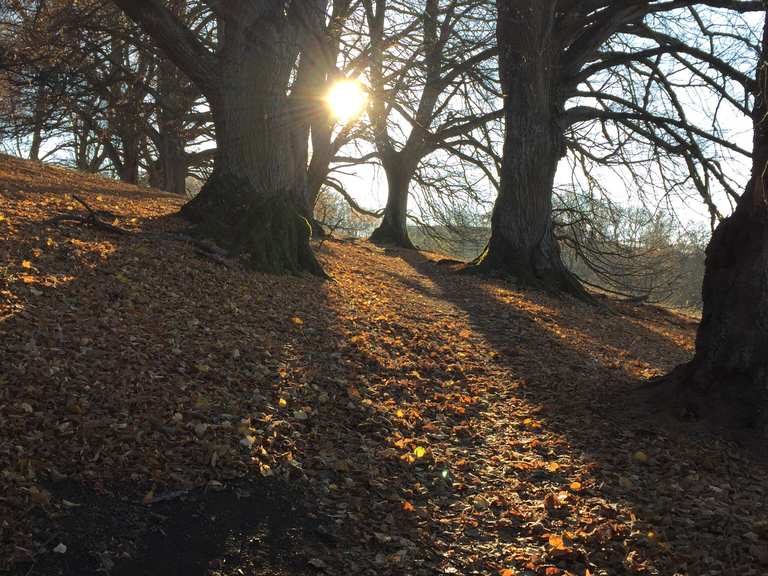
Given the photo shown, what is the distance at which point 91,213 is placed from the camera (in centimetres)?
693

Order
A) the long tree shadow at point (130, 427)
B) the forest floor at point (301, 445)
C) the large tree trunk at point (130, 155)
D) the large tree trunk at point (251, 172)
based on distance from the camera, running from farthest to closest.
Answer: the large tree trunk at point (130, 155) < the large tree trunk at point (251, 172) < the forest floor at point (301, 445) < the long tree shadow at point (130, 427)

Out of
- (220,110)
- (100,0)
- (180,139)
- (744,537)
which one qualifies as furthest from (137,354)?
(180,139)


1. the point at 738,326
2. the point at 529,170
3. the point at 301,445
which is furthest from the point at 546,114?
the point at 301,445

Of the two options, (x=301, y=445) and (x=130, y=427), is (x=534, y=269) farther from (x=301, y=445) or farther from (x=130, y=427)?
(x=130, y=427)

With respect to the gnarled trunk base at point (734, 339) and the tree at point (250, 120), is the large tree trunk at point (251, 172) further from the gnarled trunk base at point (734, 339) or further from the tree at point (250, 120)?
the gnarled trunk base at point (734, 339)

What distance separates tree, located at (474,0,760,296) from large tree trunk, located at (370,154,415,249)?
7.69 m

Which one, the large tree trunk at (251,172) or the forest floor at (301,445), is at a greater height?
the large tree trunk at (251,172)

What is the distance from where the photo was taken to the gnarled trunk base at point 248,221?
7734 millimetres

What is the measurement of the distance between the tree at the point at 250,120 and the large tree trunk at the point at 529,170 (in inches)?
152

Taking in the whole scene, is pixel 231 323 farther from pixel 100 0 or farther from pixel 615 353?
pixel 100 0

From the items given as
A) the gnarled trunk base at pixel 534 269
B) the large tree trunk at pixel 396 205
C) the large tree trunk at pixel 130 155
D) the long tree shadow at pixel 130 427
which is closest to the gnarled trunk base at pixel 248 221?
the long tree shadow at pixel 130 427

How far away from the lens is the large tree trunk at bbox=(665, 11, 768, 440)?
4410 millimetres

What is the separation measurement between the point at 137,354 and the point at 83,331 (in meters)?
0.46

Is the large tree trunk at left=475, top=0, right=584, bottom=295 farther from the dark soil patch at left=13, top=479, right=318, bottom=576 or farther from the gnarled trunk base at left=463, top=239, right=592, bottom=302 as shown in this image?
the dark soil patch at left=13, top=479, right=318, bottom=576
